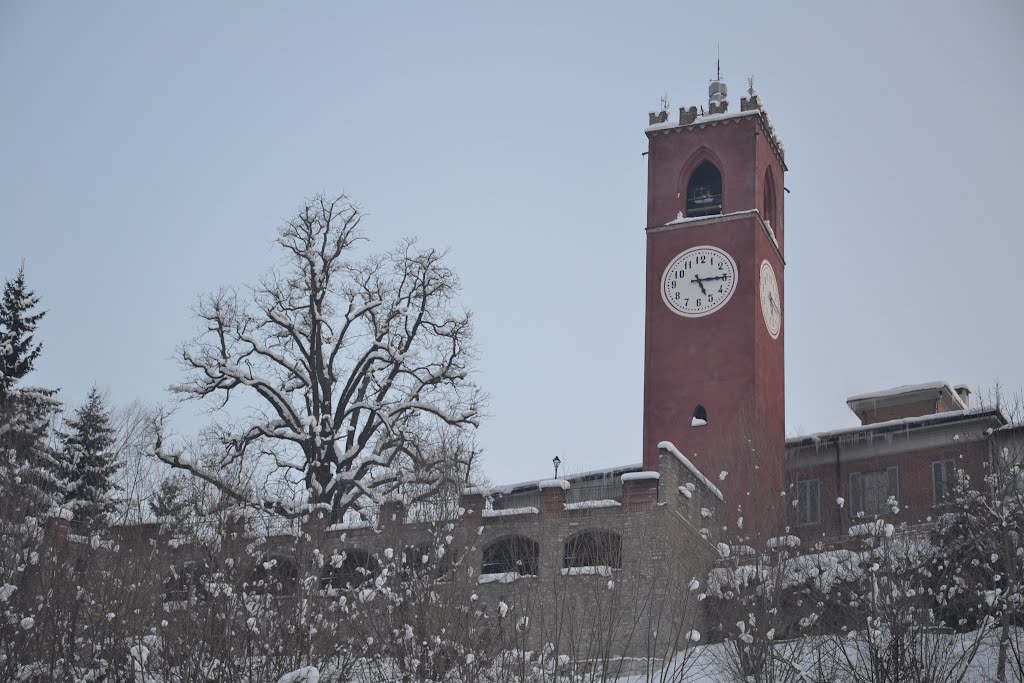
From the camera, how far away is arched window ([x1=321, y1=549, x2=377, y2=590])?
37.2 m

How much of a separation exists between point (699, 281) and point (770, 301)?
2751mm

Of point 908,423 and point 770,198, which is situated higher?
point 770,198

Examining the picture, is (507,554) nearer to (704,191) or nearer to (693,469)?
(693,469)

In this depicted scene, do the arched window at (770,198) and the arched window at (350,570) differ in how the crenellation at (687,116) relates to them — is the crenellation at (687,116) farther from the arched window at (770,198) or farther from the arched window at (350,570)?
the arched window at (350,570)

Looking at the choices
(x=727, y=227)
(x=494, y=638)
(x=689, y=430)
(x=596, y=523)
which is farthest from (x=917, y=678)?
(x=727, y=227)

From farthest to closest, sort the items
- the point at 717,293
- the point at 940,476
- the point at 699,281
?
1. the point at 699,281
2. the point at 717,293
3. the point at 940,476

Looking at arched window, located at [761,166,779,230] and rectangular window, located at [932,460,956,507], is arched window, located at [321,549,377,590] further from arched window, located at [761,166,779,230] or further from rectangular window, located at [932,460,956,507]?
arched window, located at [761,166,779,230]

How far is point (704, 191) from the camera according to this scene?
53.1 metres

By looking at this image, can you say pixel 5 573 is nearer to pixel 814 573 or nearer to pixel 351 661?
pixel 351 661

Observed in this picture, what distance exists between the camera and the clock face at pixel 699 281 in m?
50.5

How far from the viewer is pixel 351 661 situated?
3011 centimetres

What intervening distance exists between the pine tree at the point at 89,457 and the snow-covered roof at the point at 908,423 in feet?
68.5

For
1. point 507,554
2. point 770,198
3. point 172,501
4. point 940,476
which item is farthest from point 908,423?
point 172,501

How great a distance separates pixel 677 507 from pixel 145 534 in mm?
13264
